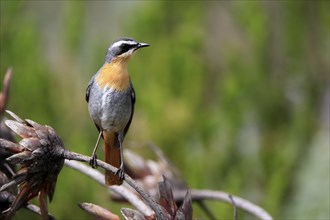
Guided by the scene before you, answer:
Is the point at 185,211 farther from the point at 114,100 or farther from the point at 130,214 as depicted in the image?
the point at 114,100

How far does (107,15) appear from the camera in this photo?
3053 mm

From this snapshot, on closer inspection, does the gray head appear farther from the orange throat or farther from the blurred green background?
the blurred green background

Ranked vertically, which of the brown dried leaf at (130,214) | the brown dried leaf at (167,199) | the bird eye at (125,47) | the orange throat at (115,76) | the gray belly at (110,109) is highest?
the bird eye at (125,47)

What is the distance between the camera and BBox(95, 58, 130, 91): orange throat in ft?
4.39

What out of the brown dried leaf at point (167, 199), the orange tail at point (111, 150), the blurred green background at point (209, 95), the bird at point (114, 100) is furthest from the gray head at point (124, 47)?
the blurred green background at point (209, 95)

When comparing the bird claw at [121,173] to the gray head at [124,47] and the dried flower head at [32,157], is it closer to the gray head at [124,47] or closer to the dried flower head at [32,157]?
the dried flower head at [32,157]

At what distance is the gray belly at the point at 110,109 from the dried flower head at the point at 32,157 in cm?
26

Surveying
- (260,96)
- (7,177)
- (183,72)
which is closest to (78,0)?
(183,72)

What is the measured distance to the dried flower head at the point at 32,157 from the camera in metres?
1.00

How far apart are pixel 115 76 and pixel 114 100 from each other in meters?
0.05

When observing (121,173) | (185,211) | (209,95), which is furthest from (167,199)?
(209,95)

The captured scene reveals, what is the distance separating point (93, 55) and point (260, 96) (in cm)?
41

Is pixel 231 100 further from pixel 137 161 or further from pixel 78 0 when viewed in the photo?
pixel 137 161

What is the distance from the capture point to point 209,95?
2246 mm
